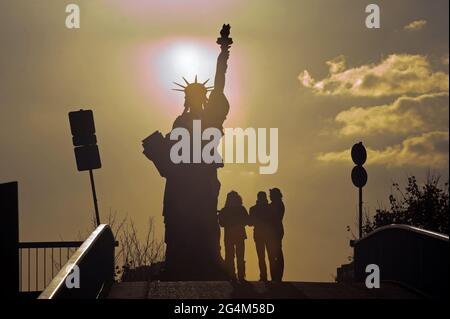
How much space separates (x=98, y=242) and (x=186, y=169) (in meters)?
10.8

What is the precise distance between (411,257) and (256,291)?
2.42 m

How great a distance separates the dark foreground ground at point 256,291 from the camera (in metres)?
14.2

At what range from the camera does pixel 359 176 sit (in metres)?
22.2

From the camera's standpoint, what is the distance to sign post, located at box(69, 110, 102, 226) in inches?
734

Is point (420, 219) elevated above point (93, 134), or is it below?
below

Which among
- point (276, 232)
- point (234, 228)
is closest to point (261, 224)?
point (276, 232)

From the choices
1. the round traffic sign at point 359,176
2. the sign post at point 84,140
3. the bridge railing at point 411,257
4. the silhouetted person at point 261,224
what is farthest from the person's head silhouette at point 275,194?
the sign post at point 84,140

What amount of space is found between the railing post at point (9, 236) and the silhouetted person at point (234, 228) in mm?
5786

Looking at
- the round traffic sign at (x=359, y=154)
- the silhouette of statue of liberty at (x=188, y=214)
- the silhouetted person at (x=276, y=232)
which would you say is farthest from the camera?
the silhouette of statue of liberty at (x=188, y=214)

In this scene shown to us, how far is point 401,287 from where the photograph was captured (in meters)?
15.5

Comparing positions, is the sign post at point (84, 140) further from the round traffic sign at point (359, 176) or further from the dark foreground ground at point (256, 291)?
the round traffic sign at point (359, 176)

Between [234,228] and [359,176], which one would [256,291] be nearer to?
[234,228]
